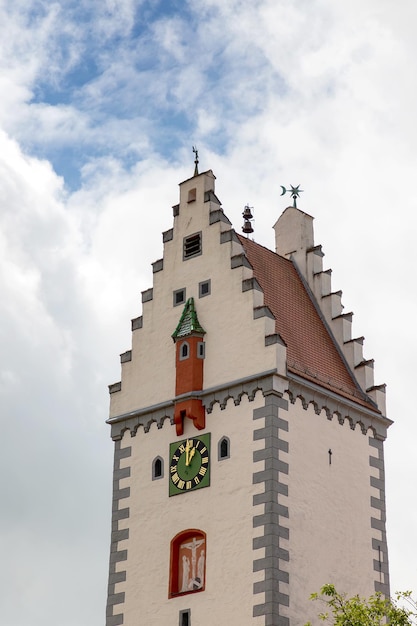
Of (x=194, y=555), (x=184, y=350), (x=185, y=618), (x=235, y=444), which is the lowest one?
(x=185, y=618)

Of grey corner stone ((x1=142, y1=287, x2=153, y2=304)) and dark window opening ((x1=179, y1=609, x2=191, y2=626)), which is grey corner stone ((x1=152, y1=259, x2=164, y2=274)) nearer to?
grey corner stone ((x1=142, y1=287, x2=153, y2=304))

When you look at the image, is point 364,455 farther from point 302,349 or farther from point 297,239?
point 297,239

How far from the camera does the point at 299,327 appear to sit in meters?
43.5

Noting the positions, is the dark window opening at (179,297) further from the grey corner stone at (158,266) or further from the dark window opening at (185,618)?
the dark window opening at (185,618)

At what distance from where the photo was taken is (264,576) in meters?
37.6

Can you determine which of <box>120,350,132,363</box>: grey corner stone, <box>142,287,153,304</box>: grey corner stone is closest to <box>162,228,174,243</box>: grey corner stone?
<box>142,287,153,304</box>: grey corner stone

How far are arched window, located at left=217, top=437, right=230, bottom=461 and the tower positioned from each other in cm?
4

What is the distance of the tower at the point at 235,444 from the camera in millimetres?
38594

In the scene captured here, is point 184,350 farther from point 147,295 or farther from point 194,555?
point 194,555

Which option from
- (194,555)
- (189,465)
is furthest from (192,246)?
(194,555)

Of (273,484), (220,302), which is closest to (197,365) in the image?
(220,302)

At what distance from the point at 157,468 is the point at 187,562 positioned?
3142 mm

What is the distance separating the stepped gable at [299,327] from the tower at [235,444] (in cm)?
7

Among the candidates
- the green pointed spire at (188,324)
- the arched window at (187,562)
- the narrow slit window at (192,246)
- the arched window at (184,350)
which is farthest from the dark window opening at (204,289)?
the arched window at (187,562)
